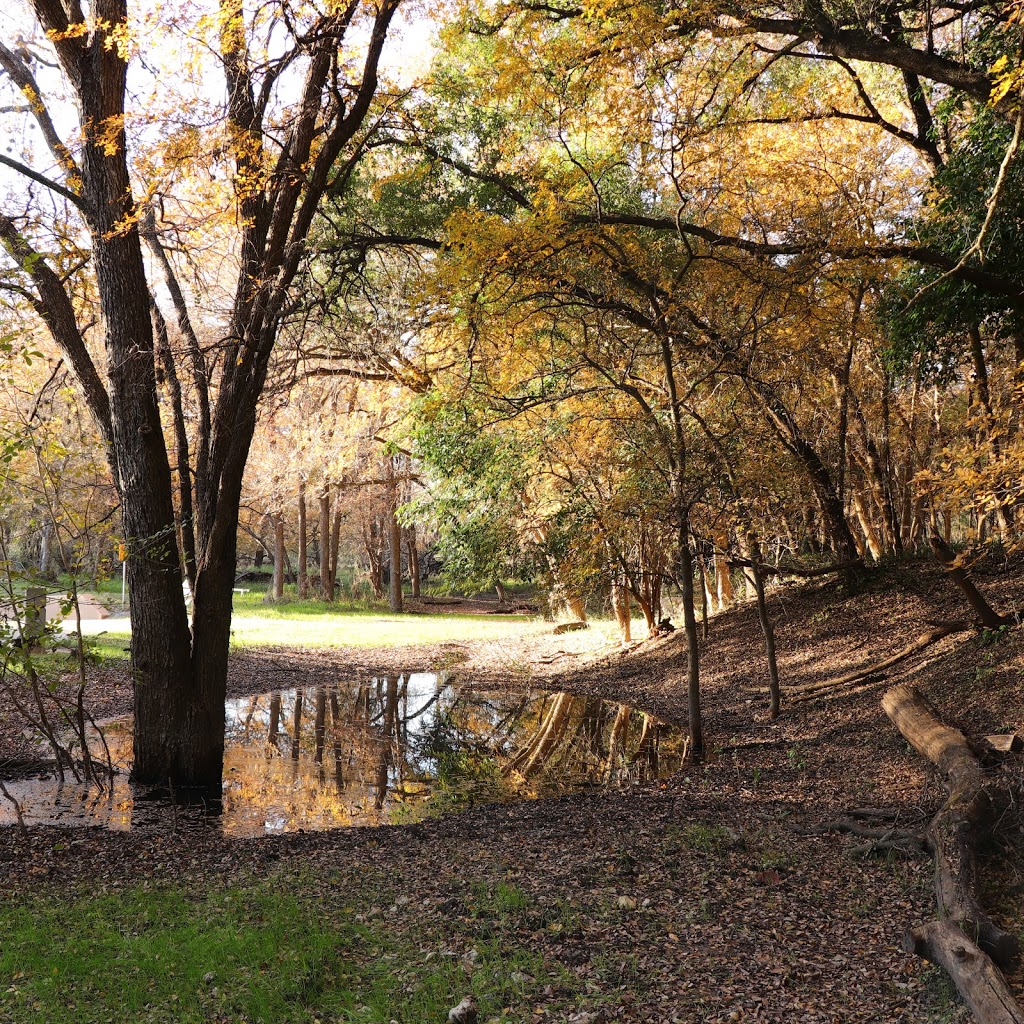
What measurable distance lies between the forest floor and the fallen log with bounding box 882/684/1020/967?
0.44 ft

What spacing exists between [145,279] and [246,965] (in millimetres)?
5961

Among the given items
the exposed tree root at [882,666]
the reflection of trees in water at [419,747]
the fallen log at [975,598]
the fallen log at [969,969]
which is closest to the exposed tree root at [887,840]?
the fallen log at [969,969]

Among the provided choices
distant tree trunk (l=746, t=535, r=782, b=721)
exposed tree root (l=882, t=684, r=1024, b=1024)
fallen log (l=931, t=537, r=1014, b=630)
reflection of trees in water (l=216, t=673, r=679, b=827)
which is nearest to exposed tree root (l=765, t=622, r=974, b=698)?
fallen log (l=931, t=537, r=1014, b=630)

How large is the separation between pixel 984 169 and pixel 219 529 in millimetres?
8066

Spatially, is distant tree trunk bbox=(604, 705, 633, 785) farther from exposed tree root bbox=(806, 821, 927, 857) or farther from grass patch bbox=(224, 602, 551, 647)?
grass patch bbox=(224, 602, 551, 647)

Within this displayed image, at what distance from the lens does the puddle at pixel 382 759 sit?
733 centimetres

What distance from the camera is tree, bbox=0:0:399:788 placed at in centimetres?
735

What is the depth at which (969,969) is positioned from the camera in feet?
11.5

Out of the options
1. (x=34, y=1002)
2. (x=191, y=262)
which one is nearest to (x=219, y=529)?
(x=191, y=262)

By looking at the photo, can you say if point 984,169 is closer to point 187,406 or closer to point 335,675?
point 187,406

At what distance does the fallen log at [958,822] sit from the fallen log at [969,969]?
161mm

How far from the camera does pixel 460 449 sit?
15.7 metres

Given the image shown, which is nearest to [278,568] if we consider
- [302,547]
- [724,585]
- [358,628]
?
[302,547]

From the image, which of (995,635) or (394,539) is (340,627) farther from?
(995,635)
